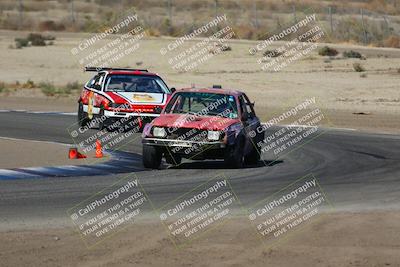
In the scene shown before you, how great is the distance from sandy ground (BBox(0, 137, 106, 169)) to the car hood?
166 cm

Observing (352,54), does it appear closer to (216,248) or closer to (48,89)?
(48,89)

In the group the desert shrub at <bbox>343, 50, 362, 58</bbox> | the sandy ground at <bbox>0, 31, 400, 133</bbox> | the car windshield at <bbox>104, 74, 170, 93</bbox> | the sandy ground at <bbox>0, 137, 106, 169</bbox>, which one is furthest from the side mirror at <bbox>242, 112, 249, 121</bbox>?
the desert shrub at <bbox>343, 50, 362, 58</bbox>

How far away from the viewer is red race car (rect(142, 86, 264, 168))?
59.8ft

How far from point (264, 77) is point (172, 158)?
24.9 meters

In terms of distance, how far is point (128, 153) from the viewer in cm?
2152

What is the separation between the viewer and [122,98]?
2588 cm

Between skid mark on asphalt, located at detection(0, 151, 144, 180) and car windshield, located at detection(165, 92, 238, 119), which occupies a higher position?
car windshield, located at detection(165, 92, 238, 119)

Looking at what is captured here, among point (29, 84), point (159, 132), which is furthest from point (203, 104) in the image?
point (29, 84)

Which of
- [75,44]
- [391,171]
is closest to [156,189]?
[391,171]

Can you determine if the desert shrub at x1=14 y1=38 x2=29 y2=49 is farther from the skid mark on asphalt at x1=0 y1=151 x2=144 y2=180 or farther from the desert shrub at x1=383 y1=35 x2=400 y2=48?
the skid mark on asphalt at x1=0 y1=151 x2=144 y2=180

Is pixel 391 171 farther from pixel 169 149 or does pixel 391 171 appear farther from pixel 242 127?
pixel 169 149

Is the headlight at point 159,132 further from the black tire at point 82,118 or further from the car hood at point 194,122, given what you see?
the black tire at point 82,118

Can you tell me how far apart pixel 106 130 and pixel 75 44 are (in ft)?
97.2

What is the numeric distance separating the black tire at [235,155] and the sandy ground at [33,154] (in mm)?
2499
